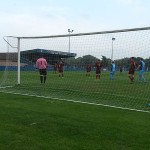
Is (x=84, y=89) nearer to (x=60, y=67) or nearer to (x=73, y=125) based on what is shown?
(x=60, y=67)

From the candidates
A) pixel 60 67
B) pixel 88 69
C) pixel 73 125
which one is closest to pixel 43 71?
pixel 60 67

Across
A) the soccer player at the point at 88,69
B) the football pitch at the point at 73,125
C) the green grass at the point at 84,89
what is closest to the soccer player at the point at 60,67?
the green grass at the point at 84,89

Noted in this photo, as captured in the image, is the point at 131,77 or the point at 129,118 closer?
the point at 129,118

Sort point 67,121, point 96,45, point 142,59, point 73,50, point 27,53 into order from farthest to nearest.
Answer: point 27,53
point 73,50
point 96,45
point 142,59
point 67,121

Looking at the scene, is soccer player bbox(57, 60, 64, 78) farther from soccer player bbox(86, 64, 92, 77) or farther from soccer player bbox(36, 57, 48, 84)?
soccer player bbox(86, 64, 92, 77)

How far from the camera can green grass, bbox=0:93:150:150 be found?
21.6 ft

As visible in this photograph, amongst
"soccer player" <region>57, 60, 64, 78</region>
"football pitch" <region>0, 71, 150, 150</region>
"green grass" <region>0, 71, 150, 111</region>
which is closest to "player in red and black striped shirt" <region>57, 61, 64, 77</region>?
"soccer player" <region>57, 60, 64, 78</region>

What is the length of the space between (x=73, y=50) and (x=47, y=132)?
8.55m

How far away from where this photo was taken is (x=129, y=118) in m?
9.34

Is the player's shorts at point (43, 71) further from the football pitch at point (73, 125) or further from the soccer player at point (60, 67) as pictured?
the football pitch at point (73, 125)

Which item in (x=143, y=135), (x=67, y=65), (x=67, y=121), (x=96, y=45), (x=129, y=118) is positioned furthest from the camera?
(x=67, y=65)

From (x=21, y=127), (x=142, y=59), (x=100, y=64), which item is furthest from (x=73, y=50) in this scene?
(x=21, y=127)

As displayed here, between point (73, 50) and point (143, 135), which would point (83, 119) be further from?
point (73, 50)

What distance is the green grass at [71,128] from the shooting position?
6.60 m
